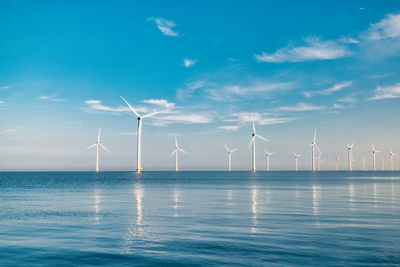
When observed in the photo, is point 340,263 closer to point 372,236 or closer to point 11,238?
point 372,236

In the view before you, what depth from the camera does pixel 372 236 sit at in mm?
23609

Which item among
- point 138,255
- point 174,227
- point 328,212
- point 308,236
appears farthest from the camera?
point 328,212

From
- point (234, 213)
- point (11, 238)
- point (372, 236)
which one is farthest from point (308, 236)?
point (11, 238)

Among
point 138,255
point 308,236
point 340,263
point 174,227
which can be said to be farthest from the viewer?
point 174,227

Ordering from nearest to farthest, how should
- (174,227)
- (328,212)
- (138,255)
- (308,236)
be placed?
1. (138,255)
2. (308,236)
3. (174,227)
4. (328,212)

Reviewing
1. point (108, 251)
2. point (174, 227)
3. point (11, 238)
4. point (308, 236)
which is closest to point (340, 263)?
point (308, 236)

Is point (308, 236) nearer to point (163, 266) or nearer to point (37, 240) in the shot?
point (163, 266)

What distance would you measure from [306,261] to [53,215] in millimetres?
27654

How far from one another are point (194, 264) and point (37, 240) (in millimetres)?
11797

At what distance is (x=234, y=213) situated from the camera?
37.1 m

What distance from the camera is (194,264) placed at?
57.3 ft

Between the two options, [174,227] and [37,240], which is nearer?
[37,240]

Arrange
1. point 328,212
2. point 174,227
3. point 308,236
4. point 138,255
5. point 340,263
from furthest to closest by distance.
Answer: point 328,212 < point 174,227 < point 308,236 < point 138,255 < point 340,263

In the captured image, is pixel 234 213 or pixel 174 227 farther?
pixel 234 213
